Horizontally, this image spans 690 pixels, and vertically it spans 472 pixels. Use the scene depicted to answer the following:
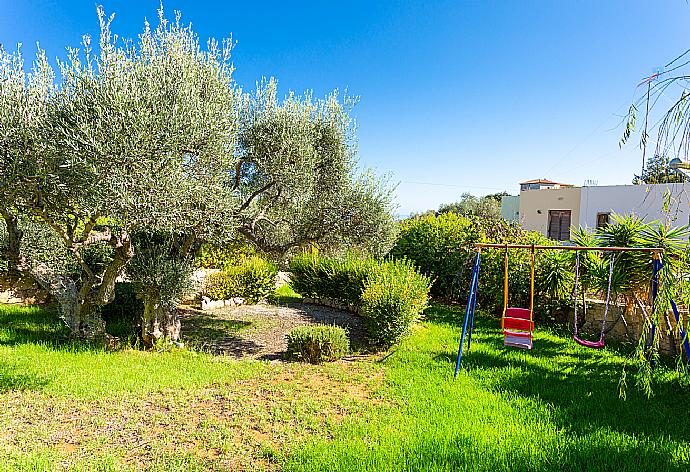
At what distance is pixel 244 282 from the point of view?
38.6 feet

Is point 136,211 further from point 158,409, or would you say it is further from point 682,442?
point 682,442

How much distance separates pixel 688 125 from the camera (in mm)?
2062

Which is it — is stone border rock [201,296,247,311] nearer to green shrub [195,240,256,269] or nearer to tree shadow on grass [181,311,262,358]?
tree shadow on grass [181,311,262,358]

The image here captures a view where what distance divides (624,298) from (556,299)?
5.55ft

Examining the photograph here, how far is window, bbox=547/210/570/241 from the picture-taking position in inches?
953

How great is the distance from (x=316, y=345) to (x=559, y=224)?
22676 mm

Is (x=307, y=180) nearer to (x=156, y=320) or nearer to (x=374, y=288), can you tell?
(x=374, y=288)

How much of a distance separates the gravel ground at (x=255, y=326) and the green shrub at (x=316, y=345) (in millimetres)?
464

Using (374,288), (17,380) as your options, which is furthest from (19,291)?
(374,288)

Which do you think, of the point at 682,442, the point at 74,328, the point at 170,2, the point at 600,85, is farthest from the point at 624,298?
the point at 74,328

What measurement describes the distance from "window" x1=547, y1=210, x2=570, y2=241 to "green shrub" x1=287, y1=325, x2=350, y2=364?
21757 millimetres

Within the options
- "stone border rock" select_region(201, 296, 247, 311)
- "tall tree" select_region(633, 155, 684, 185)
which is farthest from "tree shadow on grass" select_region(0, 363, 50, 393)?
"tall tree" select_region(633, 155, 684, 185)

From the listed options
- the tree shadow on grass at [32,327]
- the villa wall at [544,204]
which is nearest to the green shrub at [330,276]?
the tree shadow on grass at [32,327]

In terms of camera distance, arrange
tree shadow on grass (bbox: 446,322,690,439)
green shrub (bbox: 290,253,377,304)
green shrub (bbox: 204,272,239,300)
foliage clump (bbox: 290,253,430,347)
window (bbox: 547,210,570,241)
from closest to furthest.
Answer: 1. tree shadow on grass (bbox: 446,322,690,439)
2. foliage clump (bbox: 290,253,430,347)
3. green shrub (bbox: 290,253,377,304)
4. green shrub (bbox: 204,272,239,300)
5. window (bbox: 547,210,570,241)
